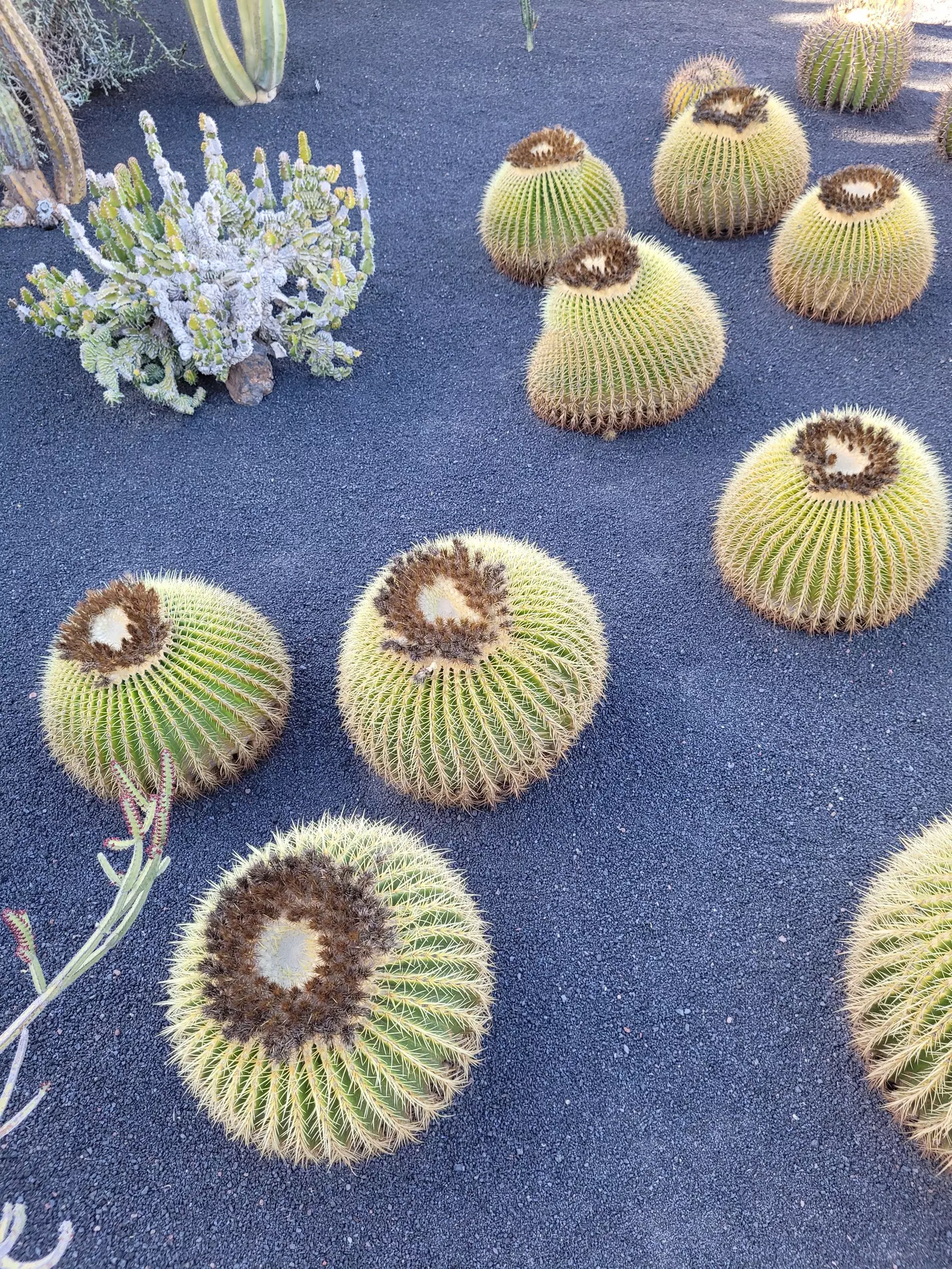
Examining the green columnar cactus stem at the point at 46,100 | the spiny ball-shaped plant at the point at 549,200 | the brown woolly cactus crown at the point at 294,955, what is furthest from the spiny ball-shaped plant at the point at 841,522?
the green columnar cactus stem at the point at 46,100

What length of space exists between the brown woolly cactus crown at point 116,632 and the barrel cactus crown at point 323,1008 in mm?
1036

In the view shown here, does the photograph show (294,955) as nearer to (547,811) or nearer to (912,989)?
(547,811)

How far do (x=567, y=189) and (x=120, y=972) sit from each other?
512 centimetres

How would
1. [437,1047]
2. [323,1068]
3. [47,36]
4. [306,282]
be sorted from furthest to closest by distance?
[47,36], [306,282], [437,1047], [323,1068]

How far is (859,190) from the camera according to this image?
5.51 metres

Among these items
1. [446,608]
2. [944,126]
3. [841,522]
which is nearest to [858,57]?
[944,126]

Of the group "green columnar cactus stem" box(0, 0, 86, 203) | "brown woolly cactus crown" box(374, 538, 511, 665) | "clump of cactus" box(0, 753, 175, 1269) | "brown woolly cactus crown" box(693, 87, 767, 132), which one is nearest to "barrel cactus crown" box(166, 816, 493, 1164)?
"clump of cactus" box(0, 753, 175, 1269)

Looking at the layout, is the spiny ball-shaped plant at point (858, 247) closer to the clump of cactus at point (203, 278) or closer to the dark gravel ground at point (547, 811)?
the dark gravel ground at point (547, 811)

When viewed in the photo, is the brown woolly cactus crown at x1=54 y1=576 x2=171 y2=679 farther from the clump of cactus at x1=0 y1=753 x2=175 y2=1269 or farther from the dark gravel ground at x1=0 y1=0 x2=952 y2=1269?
the clump of cactus at x1=0 y1=753 x2=175 y2=1269

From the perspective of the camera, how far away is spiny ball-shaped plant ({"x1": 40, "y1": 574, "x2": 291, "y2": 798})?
3451 millimetres

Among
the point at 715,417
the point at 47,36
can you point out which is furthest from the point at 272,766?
the point at 47,36

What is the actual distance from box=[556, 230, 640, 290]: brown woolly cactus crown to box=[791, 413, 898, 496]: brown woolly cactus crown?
1433 millimetres

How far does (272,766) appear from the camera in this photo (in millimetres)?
3967

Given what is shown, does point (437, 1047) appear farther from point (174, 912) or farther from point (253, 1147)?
point (174, 912)
